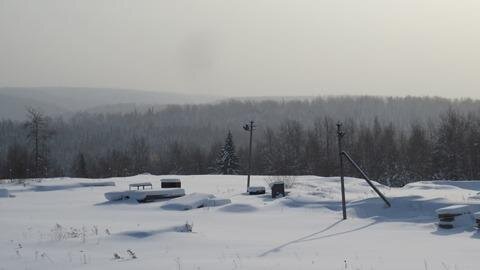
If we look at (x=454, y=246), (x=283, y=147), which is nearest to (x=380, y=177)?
(x=283, y=147)

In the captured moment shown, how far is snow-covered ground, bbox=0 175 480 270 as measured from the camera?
10773 mm

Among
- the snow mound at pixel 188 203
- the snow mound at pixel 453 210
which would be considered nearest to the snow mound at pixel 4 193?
the snow mound at pixel 188 203

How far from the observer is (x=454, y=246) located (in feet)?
44.1

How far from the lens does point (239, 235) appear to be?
1600 cm

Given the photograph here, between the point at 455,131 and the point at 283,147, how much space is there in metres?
28.9

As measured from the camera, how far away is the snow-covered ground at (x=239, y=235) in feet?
35.3

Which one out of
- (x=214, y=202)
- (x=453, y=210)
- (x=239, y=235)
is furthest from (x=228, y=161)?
(x=239, y=235)

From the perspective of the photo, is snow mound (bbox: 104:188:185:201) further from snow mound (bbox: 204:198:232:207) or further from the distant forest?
the distant forest

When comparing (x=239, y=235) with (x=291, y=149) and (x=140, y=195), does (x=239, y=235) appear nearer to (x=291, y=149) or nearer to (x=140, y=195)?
(x=140, y=195)

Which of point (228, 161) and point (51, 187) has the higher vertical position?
point (228, 161)

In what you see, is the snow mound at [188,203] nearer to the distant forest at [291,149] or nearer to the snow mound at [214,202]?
the snow mound at [214,202]

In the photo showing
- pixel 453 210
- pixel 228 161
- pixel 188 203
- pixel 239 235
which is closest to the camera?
pixel 239 235

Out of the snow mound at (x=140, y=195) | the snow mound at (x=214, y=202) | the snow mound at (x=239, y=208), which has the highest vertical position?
the snow mound at (x=140, y=195)

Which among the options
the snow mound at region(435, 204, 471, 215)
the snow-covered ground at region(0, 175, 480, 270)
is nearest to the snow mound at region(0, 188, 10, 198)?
Answer: the snow-covered ground at region(0, 175, 480, 270)
